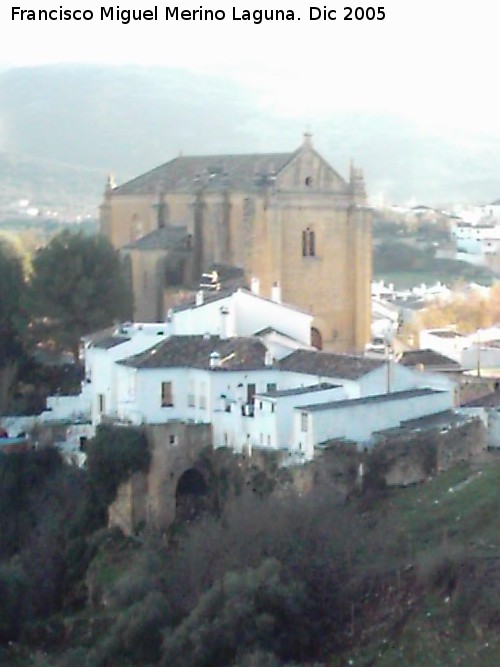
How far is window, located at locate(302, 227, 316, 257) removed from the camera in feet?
123

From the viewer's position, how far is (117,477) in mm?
27938

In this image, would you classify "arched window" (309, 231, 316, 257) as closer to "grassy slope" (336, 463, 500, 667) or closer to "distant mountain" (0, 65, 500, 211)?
"grassy slope" (336, 463, 500, 667)

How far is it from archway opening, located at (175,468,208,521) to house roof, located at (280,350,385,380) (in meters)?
2.79

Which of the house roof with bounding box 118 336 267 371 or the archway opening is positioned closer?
the archway opening

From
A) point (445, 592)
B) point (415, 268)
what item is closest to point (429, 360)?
point (445, 592)

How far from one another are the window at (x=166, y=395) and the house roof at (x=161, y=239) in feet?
34.3

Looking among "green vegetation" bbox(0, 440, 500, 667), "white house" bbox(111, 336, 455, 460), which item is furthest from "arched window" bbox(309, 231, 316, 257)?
"green vegetation" bbox(0, 440, 500, 667)

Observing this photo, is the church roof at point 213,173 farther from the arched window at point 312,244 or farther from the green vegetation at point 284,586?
the green vegetation at point 284,586

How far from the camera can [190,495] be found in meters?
28.1

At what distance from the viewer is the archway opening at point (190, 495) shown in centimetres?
2764

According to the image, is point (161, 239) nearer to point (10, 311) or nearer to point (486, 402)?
point (10, 311)

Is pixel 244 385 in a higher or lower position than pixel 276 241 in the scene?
lower

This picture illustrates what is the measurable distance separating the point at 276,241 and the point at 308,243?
4.00 feet

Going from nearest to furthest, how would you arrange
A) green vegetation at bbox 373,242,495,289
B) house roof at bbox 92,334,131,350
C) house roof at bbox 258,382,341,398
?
house roof at bbox 258,382,341,398 → house roof at bbox 92,334,131,350 → green vegetation at bbox 373,242,495,289
